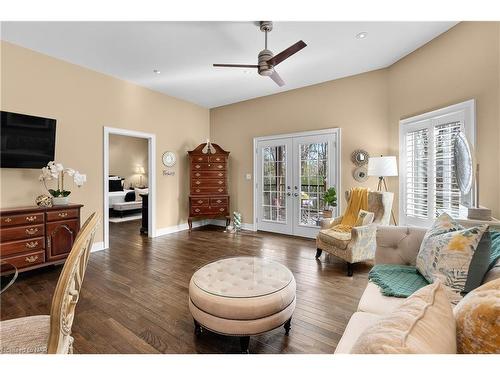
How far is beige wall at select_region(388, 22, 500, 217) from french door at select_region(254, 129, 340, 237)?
1.39m

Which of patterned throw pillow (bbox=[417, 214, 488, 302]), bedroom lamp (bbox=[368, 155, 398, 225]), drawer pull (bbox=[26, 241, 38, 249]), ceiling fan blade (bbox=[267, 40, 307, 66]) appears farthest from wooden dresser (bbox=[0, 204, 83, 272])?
bedroom lamp (bbox=[368, 155, 398, 225])

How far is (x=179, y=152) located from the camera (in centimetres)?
539

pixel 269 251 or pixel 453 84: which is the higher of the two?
pixel 453 84

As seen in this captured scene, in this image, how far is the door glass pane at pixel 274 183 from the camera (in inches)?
200

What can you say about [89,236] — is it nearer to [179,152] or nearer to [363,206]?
[363,206]

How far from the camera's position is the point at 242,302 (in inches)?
61.2

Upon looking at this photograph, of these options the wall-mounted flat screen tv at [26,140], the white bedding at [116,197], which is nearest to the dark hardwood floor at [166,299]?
the wall-mounted flat screen tv at [26,140]

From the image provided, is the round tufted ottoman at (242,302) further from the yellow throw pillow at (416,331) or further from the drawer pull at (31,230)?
the drawer pull at (31,230)

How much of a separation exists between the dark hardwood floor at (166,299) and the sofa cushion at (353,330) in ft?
1.84

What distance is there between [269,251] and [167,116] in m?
3.56

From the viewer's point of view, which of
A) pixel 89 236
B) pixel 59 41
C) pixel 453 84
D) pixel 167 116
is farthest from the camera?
pixel 167 116
